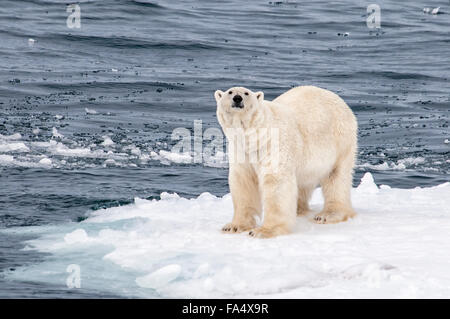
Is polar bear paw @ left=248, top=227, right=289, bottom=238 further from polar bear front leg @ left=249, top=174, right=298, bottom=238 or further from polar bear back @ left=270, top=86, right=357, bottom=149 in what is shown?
polar bear back @ left=270, top=86, right=357, bottom=149

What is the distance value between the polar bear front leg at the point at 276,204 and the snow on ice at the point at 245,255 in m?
0.12

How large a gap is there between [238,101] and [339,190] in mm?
1557

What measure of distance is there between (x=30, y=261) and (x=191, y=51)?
14360 mm

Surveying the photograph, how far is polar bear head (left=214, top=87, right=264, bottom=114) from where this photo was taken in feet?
23.3

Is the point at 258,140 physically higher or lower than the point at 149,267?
higher

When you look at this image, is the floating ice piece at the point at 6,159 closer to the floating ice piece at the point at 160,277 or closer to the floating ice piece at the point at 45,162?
the floating ice piece at the point at 45,162

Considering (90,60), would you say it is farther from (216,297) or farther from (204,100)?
(216,297)

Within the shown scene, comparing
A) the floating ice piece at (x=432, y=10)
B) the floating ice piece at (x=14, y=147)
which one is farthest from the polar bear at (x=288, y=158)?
the floating ice piece at (x=432, y=10)

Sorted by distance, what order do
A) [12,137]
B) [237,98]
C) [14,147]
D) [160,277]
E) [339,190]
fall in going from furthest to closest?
[12,137] → [14,147] → [339,190] → [237,98] → [160,277]

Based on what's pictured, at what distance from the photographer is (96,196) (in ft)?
31.9

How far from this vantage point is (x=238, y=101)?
709 cm

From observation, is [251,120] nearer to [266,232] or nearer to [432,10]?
[266,232]

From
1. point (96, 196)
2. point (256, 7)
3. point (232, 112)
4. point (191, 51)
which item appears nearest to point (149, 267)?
point (232, 112)
